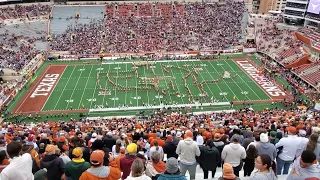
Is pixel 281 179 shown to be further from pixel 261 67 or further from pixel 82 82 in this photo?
pixel 261 67

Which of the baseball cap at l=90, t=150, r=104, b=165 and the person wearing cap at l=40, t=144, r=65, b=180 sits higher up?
the baseball cap at l=90, t=150, r=104, b=165

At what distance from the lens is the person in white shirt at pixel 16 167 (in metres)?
5.32

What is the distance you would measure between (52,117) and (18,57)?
52.1 ft

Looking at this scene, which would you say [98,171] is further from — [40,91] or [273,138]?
[40,91]

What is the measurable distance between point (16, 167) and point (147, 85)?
2719cm

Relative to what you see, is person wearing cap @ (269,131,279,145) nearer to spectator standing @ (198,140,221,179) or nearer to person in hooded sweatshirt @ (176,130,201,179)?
spectator standing @ (198,140,221,179)

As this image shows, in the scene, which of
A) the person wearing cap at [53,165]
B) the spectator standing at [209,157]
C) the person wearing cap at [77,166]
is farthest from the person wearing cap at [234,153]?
the person wearing cap at [53,165]

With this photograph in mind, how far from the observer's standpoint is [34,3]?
55.2m

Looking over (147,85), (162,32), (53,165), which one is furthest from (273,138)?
(162,32)

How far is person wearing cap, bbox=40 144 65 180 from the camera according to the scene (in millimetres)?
6664

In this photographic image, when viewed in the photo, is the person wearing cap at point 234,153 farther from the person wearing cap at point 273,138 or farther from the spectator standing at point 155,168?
the person wearing cap at point 273,138

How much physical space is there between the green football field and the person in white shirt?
2268 cm

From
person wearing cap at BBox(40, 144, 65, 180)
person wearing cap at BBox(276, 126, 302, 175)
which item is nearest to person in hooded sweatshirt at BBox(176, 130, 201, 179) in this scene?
person wearing cap at BBox(276, 126, 302, 175)

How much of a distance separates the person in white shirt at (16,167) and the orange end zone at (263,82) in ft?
87.6
